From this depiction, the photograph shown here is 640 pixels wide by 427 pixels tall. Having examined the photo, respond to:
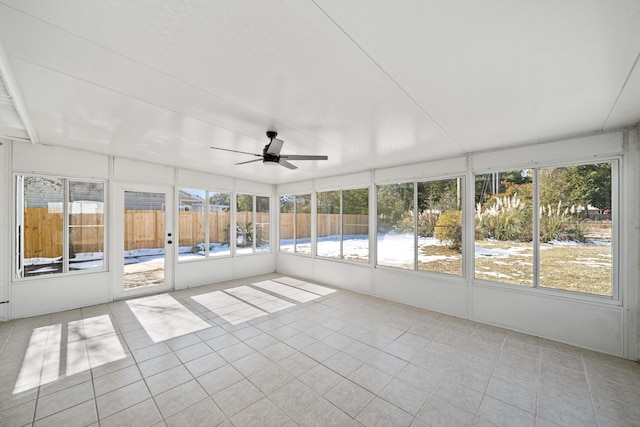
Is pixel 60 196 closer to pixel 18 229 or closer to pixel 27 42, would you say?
pixel 18 229

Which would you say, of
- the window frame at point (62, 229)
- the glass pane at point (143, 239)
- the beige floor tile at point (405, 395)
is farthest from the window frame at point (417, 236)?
the window frame at point (62, 229)

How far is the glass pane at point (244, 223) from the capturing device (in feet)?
21.3

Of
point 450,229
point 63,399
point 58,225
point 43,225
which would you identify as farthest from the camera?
point 450,229

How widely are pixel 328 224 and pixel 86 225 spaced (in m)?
4.48

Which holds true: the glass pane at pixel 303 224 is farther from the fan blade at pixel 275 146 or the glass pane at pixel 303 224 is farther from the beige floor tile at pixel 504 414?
the beige floor tile at pixel 504 414

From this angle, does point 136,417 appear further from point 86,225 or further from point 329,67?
point 86,225

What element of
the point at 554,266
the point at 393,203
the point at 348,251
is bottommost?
the point at 348,251

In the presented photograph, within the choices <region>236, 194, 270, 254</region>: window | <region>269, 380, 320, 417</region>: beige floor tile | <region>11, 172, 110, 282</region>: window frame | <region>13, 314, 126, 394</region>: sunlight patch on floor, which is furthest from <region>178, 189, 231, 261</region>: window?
<region>269, 380, 320, 417</region>: beige floor tile

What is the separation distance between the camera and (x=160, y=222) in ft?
17.1

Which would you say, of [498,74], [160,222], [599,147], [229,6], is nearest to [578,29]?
[498,74]

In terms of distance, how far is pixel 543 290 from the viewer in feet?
11.0

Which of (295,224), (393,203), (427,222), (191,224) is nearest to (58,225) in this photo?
(191,224)

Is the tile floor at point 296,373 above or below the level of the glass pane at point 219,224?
below

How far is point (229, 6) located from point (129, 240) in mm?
4876
